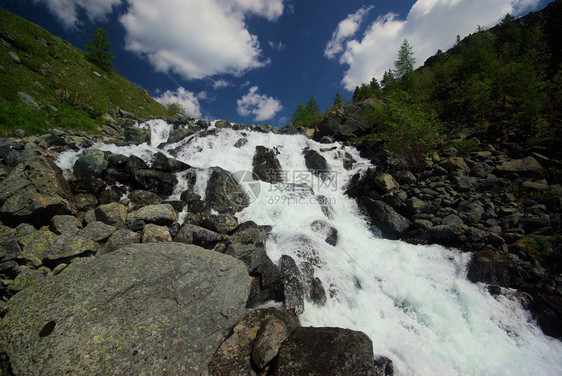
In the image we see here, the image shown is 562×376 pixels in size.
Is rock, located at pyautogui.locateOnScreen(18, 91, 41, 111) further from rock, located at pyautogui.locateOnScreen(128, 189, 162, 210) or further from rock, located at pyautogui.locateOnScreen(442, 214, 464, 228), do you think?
rock, located at pyautogui.locateOnScreen(442, 214, 464, 228)

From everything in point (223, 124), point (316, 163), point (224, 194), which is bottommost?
point (224, 194)

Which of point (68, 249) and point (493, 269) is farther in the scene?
point (493, 269)

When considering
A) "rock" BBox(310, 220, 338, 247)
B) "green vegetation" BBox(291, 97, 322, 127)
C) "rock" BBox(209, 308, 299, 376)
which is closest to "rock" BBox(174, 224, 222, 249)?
"rock" BBox(209, 308, 299, 376)

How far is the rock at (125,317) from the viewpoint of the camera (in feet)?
13.3

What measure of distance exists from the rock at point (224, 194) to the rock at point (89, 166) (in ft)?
19.5

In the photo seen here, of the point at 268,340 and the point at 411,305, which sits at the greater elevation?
the point at 268,340

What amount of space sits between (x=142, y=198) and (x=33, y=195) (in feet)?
14.0

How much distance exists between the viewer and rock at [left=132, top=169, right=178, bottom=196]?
40.9ft

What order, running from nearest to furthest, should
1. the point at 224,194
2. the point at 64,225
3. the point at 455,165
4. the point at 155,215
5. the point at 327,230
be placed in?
the point at 64,225
the point at 155,215
the point at 327,230
the point at 455,165
the point at 224,194

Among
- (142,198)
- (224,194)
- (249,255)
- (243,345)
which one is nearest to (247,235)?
(249,255)

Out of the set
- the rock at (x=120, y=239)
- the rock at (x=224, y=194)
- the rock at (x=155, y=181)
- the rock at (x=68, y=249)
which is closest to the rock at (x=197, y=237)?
the rock at (x=120, y=239)

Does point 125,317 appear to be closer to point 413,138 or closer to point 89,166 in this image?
point 89,166

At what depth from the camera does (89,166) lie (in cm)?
1135

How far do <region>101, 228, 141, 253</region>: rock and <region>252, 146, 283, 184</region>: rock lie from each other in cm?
1101
